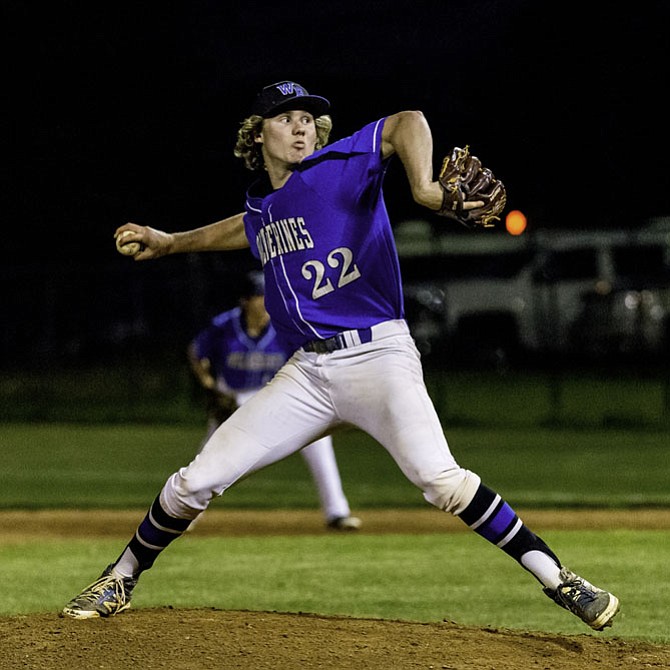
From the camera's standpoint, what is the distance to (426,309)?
70.0ft

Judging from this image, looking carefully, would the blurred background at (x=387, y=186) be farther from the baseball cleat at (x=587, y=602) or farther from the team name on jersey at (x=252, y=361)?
the baseball cleat at (x=587, y=602)

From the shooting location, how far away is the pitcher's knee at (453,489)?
15.2 feet

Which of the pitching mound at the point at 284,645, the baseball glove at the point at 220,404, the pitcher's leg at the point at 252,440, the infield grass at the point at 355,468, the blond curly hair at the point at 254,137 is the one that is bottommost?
the infield grass at the point at 355,468

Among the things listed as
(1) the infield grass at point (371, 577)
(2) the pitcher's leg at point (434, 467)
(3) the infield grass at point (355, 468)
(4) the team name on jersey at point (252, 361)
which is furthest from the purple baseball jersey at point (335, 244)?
(3) the infield grass at point (355, 468)

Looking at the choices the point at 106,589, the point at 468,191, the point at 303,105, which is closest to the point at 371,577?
the point at 106,589


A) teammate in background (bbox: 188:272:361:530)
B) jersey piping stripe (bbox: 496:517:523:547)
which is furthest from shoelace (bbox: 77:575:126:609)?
teammate in background (bbox: 188:272:361:530)

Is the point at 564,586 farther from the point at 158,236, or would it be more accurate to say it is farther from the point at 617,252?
the point at 617,252

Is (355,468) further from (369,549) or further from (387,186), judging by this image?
(387,186)

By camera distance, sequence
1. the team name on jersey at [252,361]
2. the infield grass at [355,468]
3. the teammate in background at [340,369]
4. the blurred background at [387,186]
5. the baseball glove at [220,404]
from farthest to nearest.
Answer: the blurred background at [387,186] < the infield grass at [355,468] < the baseball glove at [220,404] < the team name on jersey at [252,361] < the teammate in background at [340,369]

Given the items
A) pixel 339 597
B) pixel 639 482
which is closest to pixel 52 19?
pixel 639 482

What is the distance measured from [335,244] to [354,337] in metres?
0.35

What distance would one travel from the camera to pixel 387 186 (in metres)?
29.6

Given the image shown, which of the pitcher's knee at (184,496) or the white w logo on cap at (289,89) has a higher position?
the white w logo on cap at (289,89)

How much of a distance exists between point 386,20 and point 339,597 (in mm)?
24572
